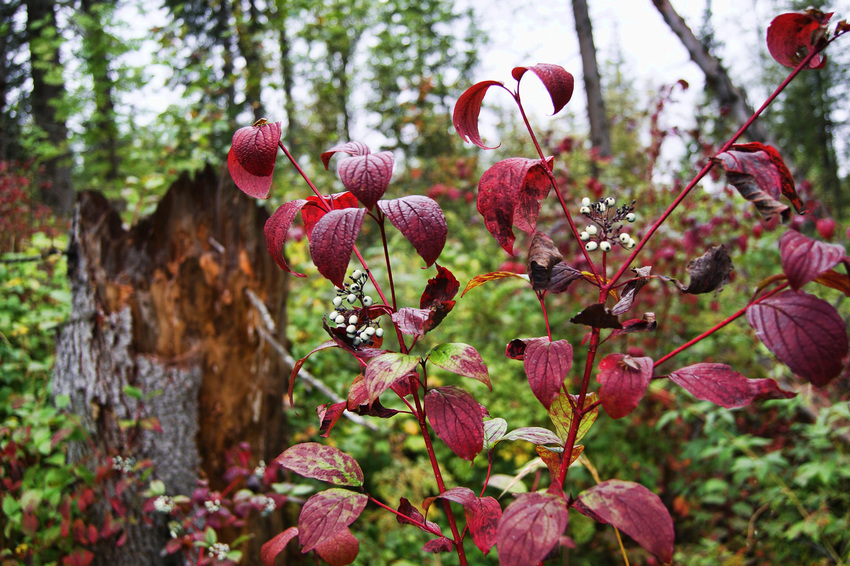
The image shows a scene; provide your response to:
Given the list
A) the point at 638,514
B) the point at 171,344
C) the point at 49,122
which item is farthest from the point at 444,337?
the point at 49,122

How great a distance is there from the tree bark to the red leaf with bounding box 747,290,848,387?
2.51m

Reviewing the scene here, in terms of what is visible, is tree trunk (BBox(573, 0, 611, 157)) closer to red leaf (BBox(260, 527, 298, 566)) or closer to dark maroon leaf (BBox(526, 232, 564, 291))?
dark maroon leaf (BBox(526, 232, 564, 291))

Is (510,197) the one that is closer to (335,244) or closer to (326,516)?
(335,244)

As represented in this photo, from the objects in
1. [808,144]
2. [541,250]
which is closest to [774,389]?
[541,250]

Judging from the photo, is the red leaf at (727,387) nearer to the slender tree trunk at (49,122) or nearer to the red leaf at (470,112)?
the red leaf at (470,112)

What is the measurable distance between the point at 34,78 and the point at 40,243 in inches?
312

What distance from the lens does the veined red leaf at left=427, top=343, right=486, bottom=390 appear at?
1.91 feet

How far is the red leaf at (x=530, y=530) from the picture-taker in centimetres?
47

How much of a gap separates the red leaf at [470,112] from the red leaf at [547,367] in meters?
0.27

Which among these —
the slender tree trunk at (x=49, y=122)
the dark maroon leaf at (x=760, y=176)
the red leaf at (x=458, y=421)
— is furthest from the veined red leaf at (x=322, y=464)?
the slender tree trunk at (x=49, y=122)

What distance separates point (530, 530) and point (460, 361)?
200mm

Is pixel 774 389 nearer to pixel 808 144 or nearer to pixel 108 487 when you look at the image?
pixel 108 487

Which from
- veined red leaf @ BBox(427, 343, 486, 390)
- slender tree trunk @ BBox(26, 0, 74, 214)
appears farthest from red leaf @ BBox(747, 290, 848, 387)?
slender tree trunk @ BBox(26, 0, 74, 214)

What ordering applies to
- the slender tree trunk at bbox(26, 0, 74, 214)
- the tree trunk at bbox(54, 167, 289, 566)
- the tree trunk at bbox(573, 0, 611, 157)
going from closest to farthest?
1. the tree trunk at bbox(54, 167, 289, 566)
2. the tree trunk at bbox(573, 0, 611, 157)
3. the slender tree trunk at bbox(26, 0, 74, 214)
